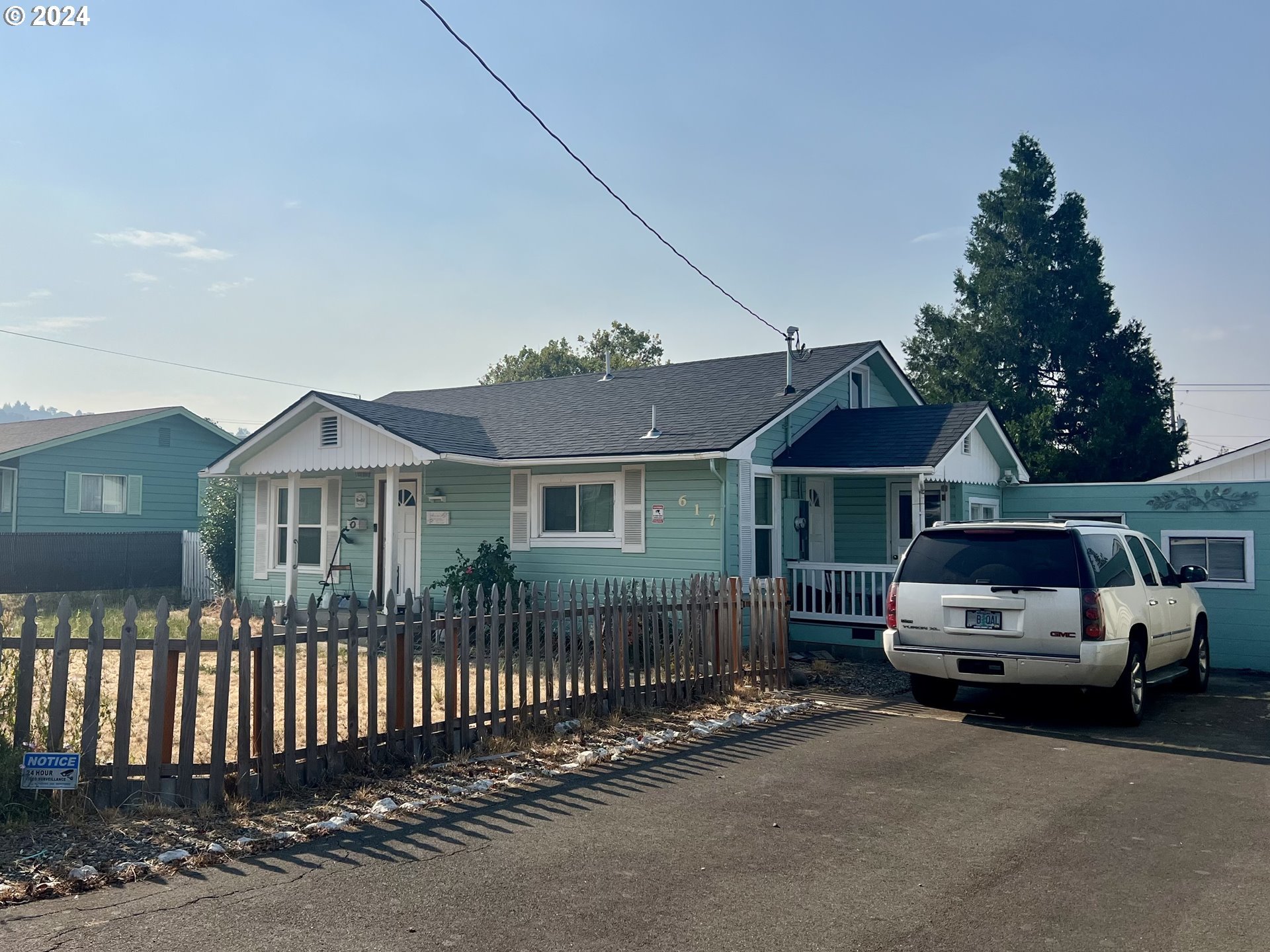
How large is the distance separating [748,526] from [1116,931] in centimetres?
1030

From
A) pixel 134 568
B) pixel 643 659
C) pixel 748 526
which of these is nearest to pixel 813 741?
pixel 643 659

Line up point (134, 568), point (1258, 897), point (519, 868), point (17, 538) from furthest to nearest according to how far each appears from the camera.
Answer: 1. point (134, 568)
2. point (17, 538)
3. point (519, 868)
4. point (1258, 897)

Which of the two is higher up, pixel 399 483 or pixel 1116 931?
pixel 399 483

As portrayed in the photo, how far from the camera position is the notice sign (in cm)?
585

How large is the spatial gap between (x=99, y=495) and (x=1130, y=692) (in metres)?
26.4

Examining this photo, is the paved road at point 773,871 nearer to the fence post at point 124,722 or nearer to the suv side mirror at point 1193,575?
the fence post at point 124,722

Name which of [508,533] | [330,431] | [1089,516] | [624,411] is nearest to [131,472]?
[330,431]

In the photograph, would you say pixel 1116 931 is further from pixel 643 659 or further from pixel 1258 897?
pixel 643 659

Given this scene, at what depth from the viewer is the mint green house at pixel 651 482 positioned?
14742mm

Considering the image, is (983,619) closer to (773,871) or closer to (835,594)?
(773,871)

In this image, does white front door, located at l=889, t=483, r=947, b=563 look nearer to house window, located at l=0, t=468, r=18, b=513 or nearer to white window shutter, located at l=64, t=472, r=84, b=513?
white window shutter, located at l=64, t=472, r=84, b=513

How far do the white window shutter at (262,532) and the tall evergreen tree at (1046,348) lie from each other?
23.1 meters

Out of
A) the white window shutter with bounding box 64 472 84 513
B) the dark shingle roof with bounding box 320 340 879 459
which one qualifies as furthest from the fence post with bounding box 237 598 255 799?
the white window shutter with bounding box 64 472 84 513

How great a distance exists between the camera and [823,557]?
17297mm
